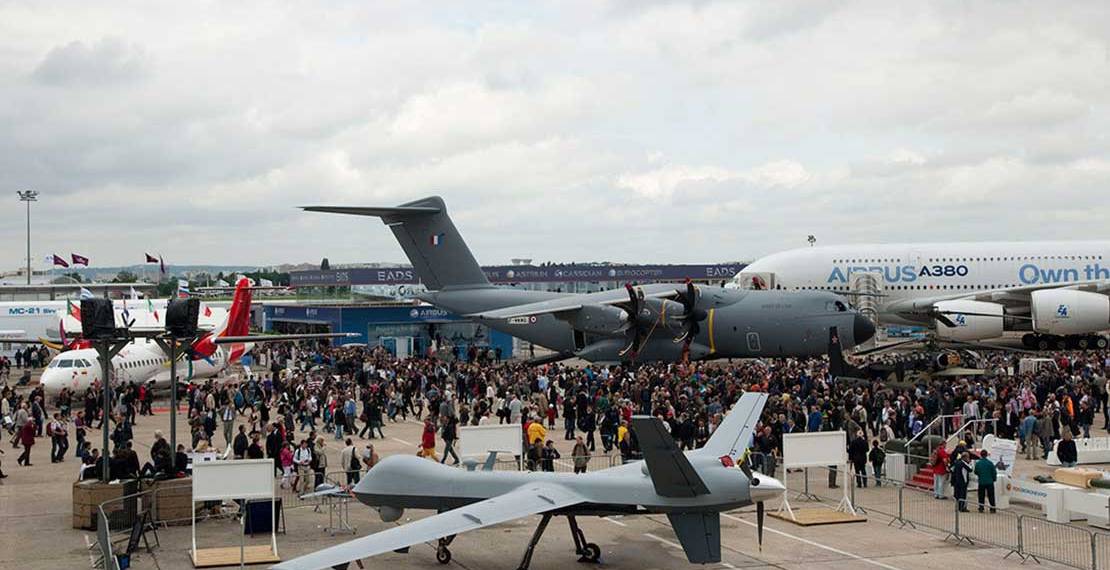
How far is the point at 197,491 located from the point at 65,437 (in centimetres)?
1094

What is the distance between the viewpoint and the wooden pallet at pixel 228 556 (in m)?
15.8

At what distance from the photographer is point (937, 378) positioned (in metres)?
32.0

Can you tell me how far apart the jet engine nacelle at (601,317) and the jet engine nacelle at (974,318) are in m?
13.7

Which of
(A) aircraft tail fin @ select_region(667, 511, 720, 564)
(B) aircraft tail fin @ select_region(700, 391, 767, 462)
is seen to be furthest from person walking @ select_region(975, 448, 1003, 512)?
(A) aircraft tail fin @ select_region(667, 511, 720, 564)

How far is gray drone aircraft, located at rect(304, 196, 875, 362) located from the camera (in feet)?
120

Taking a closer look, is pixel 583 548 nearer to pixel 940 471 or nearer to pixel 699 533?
pixel 699 533

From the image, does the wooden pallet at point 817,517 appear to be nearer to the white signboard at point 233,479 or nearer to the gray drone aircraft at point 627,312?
the white signboard at point 233,479

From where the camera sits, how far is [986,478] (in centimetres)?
1866

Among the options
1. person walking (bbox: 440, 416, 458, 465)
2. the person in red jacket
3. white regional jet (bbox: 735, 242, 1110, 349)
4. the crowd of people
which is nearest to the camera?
the crowd of people

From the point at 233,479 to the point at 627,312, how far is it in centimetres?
2207

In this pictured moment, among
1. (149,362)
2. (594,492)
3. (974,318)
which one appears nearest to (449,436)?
(594,492)

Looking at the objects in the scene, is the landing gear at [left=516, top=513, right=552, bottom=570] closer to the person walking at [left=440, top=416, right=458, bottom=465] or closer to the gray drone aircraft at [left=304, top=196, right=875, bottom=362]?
the person walking at [left=440, top=416, right=458, bottom=465]

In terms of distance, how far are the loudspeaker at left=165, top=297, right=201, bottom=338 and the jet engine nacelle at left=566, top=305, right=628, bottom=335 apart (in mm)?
19311

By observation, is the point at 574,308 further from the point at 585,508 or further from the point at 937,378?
the point at 585,508
